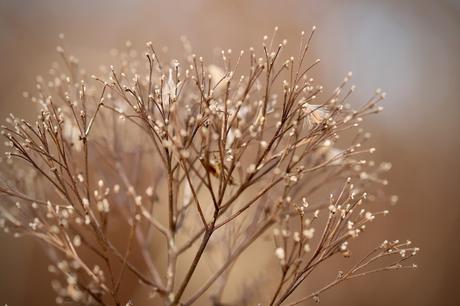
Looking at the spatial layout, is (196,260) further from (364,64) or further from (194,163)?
(364,64)

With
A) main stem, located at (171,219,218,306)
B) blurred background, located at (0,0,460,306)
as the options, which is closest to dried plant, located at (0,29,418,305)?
main stem, located at (171,219,218,306)

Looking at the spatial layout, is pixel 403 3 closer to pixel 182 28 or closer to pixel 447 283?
pixel 182 28

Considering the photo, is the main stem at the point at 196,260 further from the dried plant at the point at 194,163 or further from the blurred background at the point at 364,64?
the blurred background at the point at 364,64

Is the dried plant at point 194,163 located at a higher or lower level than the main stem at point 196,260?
higher

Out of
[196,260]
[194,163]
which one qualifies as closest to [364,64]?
[194,163]

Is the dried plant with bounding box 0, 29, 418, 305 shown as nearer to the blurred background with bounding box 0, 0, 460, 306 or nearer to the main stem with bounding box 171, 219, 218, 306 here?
the main stem with bounding box 171, 219, 218, 306

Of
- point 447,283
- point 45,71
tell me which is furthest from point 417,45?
point 45,71

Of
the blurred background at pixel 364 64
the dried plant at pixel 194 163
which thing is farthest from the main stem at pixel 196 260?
the blurred background at pixel 364 64

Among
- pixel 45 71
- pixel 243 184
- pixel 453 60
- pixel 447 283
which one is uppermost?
pixel 45 71
